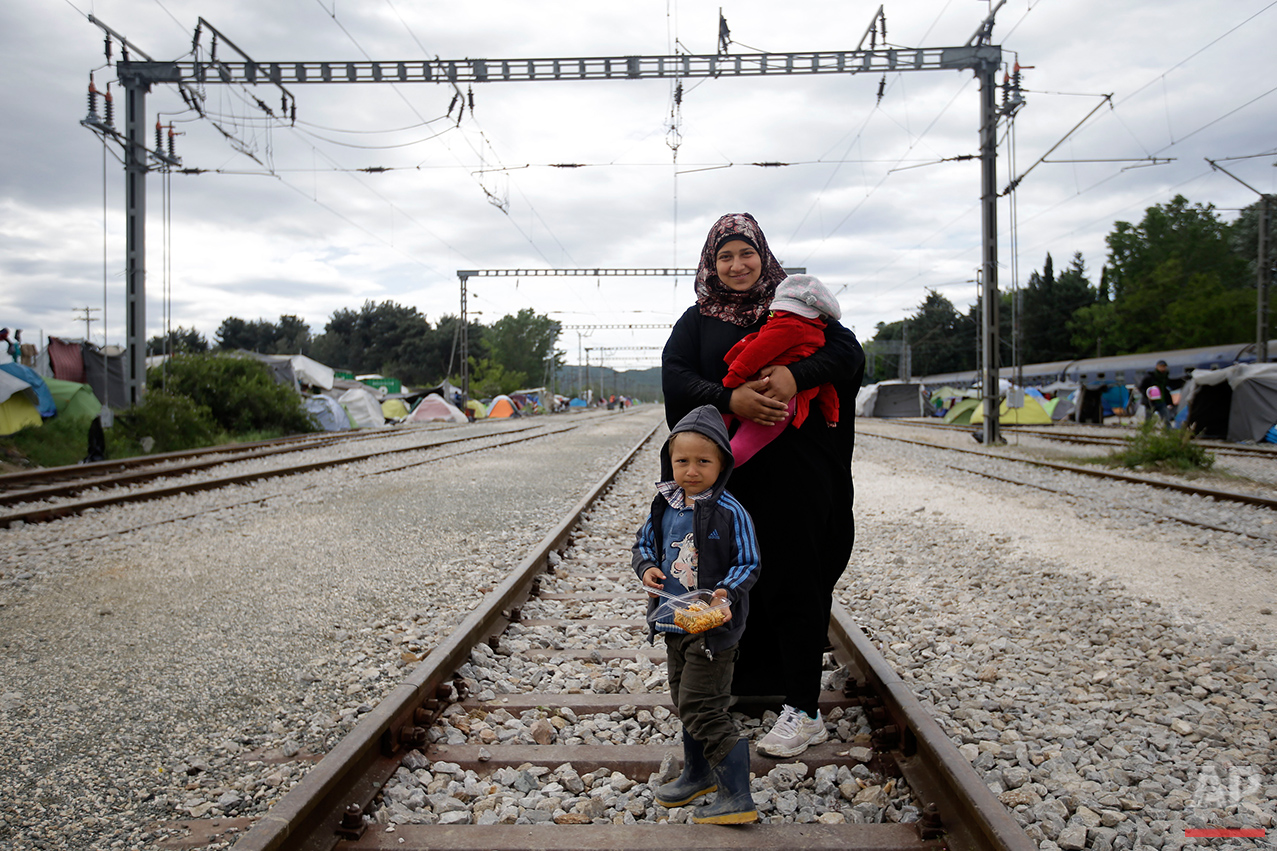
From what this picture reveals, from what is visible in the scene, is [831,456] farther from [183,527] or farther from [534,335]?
[534,335]

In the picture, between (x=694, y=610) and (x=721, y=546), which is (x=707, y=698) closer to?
(x=694, y=610)

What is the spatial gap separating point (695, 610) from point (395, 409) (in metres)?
39.7

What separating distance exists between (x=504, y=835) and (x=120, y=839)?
1091 millimetres

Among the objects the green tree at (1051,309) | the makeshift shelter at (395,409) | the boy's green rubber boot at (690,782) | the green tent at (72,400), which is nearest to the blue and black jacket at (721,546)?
the boy's green rubber boot at (690,782)

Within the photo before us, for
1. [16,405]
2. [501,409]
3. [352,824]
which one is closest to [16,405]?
[16,405]

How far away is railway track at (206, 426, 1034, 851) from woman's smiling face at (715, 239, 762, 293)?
152 cm

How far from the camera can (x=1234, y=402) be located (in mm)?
15922

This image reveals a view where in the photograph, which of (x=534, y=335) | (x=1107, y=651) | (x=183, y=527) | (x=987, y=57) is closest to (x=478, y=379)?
(x=534, y=335)

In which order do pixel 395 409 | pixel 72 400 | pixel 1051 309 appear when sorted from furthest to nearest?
pixel 1051 309, pixel 395 409, pixel 72 400

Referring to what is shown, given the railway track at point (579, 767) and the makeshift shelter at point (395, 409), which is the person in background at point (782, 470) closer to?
the railway track at point (579, 767)

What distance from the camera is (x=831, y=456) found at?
2.54 m

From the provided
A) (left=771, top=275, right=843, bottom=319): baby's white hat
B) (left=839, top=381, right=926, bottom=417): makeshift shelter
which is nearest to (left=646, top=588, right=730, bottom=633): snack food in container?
(left=771, top=275, right=843, bottom=319): baby's white hat

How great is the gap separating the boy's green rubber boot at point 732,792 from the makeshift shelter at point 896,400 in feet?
141

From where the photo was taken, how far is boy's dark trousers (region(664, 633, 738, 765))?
6.97 ft
